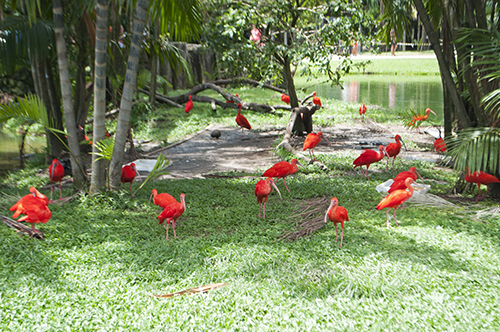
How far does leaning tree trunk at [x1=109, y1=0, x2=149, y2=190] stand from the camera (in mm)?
5168

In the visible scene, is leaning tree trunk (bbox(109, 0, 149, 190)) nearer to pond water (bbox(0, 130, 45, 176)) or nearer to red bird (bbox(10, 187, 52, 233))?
red bird (bbox(10, 187, 52, 233))

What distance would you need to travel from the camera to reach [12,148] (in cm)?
1191

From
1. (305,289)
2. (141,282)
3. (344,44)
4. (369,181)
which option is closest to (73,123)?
(141,282)

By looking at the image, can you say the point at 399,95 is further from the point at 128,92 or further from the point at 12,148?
the point at 128,92

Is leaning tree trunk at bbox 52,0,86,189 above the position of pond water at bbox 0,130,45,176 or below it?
above

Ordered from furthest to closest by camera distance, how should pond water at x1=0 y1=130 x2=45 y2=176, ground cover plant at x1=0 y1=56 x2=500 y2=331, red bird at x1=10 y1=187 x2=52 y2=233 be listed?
pond water at x1=0 y1=130 x2=45 y2=176 → red bird at x1=10 y1=187 x2=52 y2=233 → ground cover plant at x1=0 y1=56 x2=500 y2=331

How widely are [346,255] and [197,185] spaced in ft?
10.9

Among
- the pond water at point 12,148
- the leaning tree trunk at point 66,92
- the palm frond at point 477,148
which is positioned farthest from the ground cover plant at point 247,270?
the pond water at point 12,148

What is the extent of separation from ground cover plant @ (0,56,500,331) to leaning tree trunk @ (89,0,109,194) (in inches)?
11.0

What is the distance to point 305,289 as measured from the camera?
11.7 ft

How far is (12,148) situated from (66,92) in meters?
7.61

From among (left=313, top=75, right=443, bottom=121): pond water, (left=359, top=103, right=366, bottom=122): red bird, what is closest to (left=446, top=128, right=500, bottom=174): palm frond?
(left=359, top=103, right=366, bottom=122): red bird

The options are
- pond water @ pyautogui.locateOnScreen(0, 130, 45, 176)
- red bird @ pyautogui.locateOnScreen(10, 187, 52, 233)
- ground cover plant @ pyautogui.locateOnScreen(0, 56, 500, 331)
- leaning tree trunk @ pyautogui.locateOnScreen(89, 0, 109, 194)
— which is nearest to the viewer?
ground cover plant @ pyautogui.locateOnScreen(0, 56, 500, 331)

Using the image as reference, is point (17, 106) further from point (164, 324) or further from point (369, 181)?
point (369, 181)
